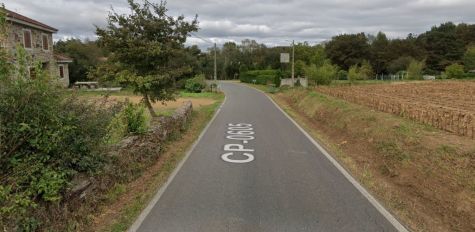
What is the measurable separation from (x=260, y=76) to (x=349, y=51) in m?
32.5

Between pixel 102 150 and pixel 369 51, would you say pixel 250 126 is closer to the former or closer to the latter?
pixel 102 150

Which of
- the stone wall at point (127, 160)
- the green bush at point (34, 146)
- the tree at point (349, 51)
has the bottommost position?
the stone wall at point (127, 160)

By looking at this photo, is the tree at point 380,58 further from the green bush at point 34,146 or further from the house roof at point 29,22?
the green bush at point 34,146

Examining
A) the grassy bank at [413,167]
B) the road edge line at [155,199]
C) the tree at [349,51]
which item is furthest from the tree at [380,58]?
the road edge line at [155,199]

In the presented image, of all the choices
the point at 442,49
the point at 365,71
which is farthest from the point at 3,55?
the point at 442,49

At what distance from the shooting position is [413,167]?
8047 millimetres

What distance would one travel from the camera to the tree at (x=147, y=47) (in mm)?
13484

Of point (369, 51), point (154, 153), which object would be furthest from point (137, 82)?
point (369, 51)

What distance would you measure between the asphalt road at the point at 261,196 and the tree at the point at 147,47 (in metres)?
4.66

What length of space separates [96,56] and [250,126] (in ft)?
134

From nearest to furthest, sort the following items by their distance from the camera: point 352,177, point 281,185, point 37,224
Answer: point 37,224
point 281,185
point 352,177

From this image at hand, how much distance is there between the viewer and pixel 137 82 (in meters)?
13.4

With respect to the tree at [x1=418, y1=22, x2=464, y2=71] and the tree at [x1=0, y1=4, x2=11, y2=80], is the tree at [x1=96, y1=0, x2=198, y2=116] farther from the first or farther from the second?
the tree at [x1=418, y1=22, x2=464, y2=71]

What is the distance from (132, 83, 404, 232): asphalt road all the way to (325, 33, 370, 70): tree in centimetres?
7947
